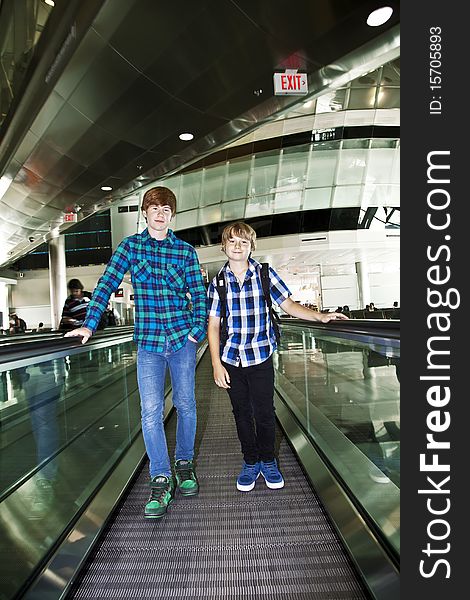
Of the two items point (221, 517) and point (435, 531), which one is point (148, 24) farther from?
point (435, 531)

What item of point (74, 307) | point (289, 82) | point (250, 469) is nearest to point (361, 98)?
point (289, 82)

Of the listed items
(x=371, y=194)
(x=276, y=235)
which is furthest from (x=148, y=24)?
(x=371, y=194)

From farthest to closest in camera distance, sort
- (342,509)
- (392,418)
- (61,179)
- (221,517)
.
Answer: (61,179) → (221,517) → (342,509) → (392,418)

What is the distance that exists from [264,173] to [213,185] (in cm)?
276

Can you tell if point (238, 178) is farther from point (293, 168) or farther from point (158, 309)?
point (158, 309)

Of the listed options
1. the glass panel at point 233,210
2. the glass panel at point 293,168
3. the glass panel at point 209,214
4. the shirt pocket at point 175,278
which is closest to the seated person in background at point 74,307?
the shirt pocket at point 175,278

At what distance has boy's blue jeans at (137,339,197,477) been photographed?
121 inches

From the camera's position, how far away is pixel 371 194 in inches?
873

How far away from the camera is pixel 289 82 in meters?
6.89

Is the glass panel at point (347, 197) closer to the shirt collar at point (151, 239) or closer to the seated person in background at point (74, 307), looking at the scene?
the seated person in background at point (74, 307)

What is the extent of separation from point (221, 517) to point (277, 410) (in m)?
2.77

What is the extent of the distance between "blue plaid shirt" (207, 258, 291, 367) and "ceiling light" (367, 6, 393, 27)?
13.9ft

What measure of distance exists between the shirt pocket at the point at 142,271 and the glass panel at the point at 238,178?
20945mm

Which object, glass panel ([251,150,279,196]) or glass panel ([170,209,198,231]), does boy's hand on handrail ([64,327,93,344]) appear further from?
glass panel ([170,209,198,231])
